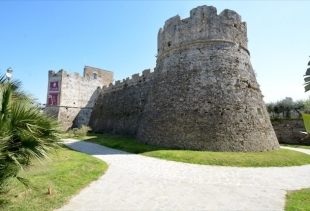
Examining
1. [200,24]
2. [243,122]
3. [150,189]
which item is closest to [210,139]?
[243,122]

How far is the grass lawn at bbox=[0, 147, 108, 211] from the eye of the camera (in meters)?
4.33

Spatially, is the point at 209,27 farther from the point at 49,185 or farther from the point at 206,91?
the point at 49,185

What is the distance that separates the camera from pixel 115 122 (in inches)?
930

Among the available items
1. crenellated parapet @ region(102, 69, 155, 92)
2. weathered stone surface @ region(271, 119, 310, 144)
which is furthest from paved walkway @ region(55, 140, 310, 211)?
weathered stone surface @ region(271, 119, 310, 144)

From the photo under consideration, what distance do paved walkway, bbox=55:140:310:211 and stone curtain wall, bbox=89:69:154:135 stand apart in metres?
12.5

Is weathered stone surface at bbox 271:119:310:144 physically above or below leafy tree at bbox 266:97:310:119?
below

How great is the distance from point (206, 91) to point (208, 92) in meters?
0.14

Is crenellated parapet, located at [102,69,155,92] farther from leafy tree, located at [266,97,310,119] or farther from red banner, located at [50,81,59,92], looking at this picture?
leafy tree, located at [266,97,310,119]

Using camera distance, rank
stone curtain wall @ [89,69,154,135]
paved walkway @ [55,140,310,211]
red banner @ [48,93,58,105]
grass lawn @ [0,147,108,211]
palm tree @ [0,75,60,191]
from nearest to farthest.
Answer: palm tree @ [0,75,60,191] → grass lawn @ [0,147,108,211] → paved walkway @ [55,140,310,211] → stone curtain wall @ [89,69,154,135] → red banner @ [48,93,58,105]

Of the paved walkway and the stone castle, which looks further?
the stone castle

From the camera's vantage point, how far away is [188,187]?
19.3ft

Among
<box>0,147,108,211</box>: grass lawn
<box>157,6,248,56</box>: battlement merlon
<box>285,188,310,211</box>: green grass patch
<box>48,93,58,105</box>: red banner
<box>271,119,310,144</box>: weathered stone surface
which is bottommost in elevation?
<box>0,147,108,211</box>: grass lawn

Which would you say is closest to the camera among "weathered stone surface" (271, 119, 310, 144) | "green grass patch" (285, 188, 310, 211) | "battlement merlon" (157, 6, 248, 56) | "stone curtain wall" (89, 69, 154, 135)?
"green grass patch" (285, 188, 310, 211)

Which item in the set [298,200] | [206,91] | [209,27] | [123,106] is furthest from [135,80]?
[298,200]
